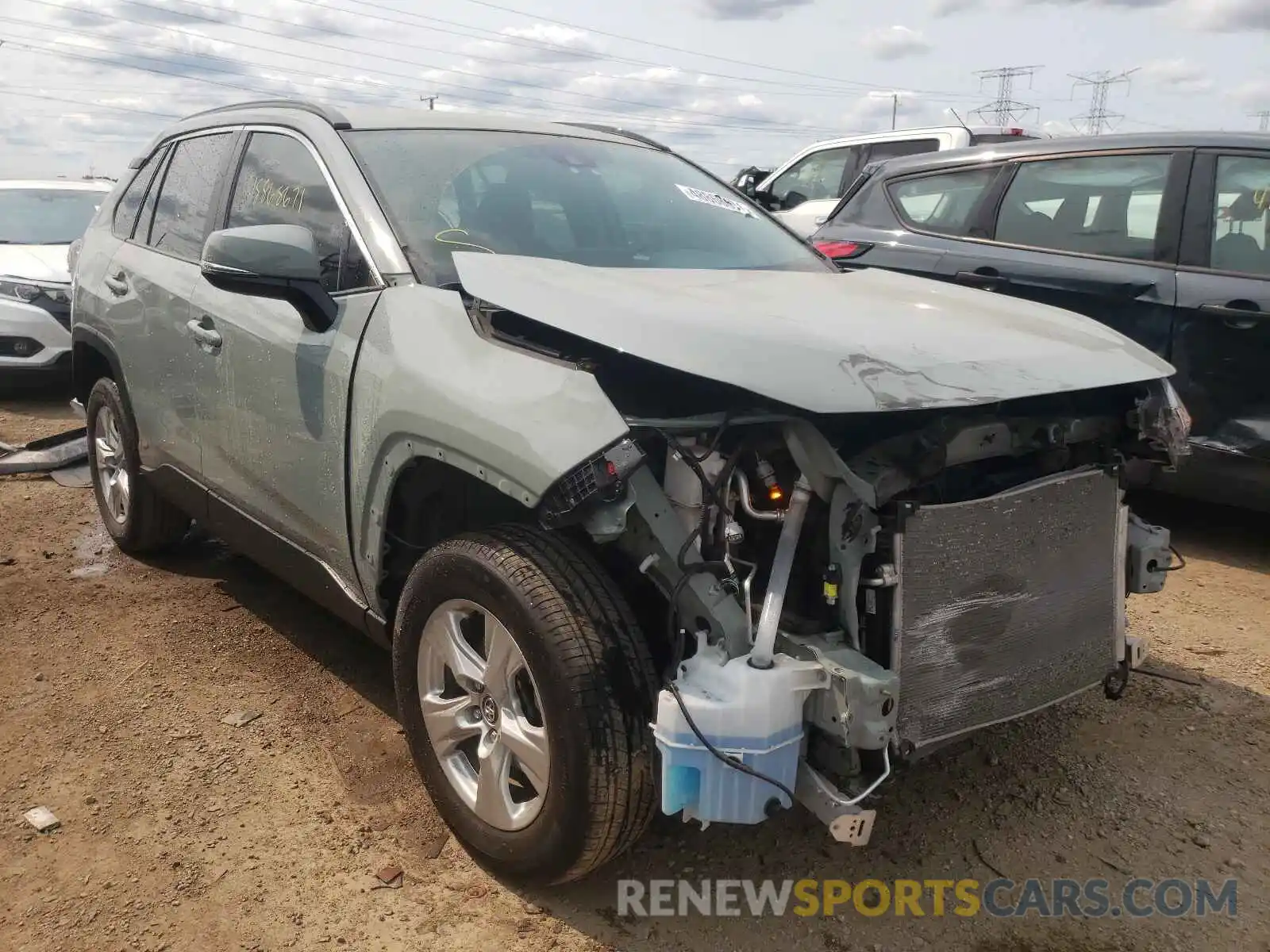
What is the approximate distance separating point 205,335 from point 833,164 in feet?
23.2

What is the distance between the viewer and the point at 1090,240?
4.83 m

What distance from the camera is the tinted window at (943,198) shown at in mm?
5301

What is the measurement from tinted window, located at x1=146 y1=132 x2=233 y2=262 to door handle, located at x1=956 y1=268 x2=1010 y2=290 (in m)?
3.30

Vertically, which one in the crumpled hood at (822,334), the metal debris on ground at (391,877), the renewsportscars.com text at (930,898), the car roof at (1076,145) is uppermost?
the car roof at (1076,145)

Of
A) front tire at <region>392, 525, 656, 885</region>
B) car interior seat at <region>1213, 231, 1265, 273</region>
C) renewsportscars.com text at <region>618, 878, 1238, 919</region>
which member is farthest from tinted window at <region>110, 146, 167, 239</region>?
car interior seat at <region>1213, 231, 1265, 273</region>

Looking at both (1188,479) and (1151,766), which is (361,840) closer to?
(1151,766)

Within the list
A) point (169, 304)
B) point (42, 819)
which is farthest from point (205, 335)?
point (42, 819)

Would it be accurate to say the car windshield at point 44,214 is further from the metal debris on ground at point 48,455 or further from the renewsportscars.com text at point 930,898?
the renewsportscars.com text at point 930,898

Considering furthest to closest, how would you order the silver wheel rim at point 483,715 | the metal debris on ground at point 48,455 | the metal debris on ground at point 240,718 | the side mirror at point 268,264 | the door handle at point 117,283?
the metal debris on ground at point 48,455, the door handle at point 117,283, the metal debris on ground at point 240,718, the side mirror at point 268,264, the silver wheel rim at point 483,715

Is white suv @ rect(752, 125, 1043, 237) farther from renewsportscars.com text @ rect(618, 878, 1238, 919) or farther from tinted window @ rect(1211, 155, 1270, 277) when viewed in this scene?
renewsportscars.com text @ rect(618, 878, 1238, 919)

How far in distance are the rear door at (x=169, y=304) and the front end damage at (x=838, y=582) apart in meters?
1.91

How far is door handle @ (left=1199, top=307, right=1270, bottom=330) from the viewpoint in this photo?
13.8ft

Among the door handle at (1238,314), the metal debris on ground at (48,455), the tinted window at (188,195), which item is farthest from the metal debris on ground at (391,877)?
the metal debris on ground at (48,455)

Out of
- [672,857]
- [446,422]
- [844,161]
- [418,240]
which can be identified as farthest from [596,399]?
[844,161]
